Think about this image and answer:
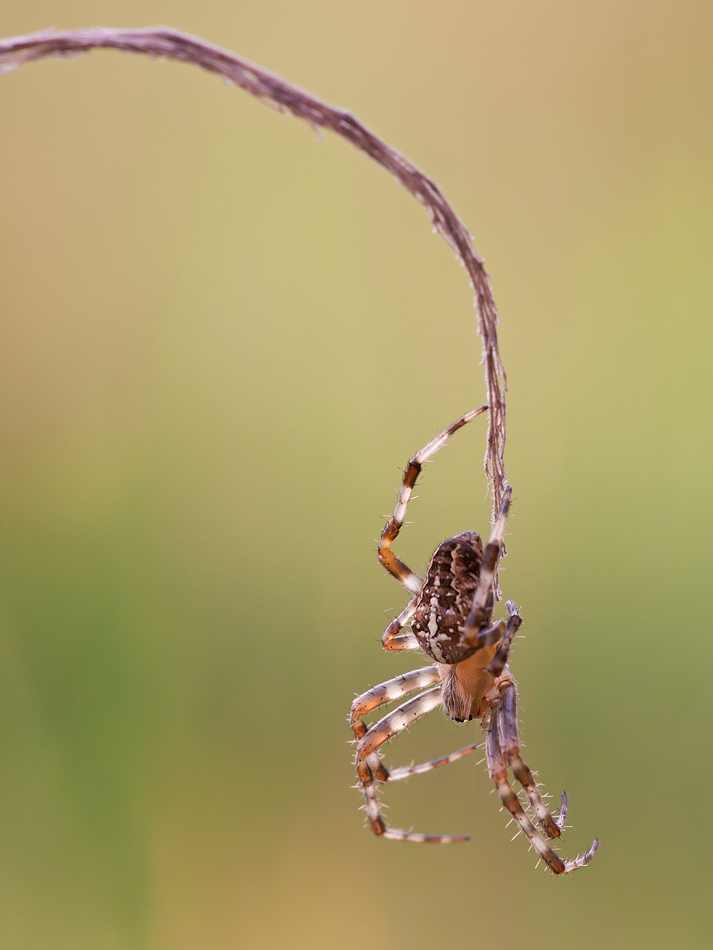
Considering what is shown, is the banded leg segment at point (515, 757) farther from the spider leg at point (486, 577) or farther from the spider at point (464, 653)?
the spider leg at point (486, 577)

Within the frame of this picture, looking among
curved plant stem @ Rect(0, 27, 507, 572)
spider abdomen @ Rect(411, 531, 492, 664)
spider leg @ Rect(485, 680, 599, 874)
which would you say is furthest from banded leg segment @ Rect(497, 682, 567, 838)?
curved plant stem @ Rect(0, 27, 507, 572)

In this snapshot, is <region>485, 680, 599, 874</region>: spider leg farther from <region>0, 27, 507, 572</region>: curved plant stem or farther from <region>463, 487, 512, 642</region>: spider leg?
<region>0, 27, 507, 572</region>: curved plant stem

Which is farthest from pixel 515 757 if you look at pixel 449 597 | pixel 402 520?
pixel 402 520

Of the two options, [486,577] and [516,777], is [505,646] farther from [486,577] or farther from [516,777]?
[516,777]

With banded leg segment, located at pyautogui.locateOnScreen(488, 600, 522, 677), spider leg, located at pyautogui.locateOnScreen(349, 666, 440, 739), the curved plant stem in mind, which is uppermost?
the curved plant stem

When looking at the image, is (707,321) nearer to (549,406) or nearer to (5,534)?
(549,406)

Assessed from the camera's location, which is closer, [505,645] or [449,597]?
[505,645]

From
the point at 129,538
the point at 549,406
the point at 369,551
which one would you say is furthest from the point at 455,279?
the point at 129,538
